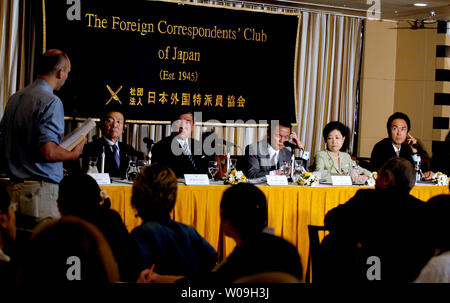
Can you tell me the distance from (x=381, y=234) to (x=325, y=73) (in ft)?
14.8

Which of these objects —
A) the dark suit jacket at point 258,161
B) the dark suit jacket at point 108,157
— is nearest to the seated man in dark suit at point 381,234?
the dark suit jacket at point 258,161

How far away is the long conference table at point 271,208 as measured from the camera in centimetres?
369

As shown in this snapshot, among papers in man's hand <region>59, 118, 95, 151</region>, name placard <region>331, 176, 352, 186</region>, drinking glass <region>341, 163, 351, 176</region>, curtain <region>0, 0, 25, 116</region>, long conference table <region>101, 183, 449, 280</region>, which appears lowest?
long conference table <region>101, 183, 449, 280</region>

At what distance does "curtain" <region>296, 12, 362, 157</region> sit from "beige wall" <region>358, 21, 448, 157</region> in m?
0.18

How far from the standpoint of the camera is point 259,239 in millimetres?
1375

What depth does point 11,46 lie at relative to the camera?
514cm

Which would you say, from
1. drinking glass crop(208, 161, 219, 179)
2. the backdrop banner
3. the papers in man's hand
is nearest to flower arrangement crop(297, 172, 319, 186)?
drinking glass crop(208, 161, 219, 179)

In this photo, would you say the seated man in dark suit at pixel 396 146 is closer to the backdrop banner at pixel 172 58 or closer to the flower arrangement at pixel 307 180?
the flower arrangement at pixel 307 180

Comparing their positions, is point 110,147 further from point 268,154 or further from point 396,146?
point 396,146

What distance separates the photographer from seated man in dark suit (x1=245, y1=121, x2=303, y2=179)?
4.32 metres

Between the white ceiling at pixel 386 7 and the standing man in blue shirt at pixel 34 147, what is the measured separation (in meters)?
4.05

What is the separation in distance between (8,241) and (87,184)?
15.7 inches

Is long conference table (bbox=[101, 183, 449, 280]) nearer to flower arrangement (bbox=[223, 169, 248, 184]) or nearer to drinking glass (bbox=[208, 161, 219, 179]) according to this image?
flower arrangement (bbox=[223, 169, 248, 184])
